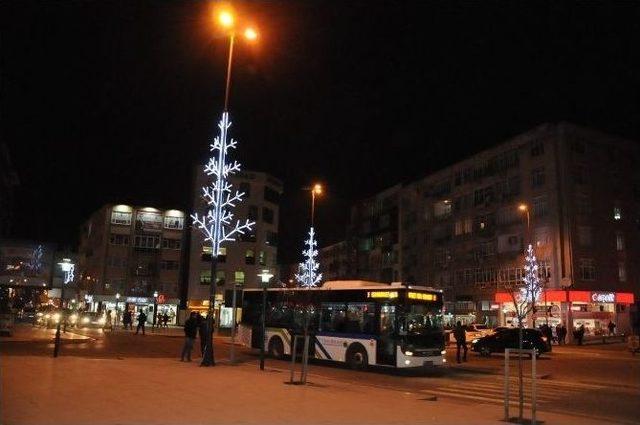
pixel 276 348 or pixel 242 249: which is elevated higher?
pixel 242 249

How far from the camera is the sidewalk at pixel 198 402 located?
31.0 ft

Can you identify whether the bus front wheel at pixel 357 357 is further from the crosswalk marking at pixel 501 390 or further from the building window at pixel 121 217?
the building window at pixel 121 217

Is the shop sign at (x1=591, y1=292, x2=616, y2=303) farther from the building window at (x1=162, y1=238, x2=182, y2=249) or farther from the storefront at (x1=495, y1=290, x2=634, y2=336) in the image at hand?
the building window at (x1=162, y1=238, x2=182, y2=249)

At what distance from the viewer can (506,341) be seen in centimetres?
3241

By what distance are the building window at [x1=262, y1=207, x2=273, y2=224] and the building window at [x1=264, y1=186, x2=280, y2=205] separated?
1.36m

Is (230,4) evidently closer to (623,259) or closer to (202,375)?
(202,375)

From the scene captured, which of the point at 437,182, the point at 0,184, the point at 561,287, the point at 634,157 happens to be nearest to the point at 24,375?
the point at 561,287

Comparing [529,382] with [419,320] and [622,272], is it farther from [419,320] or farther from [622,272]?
[622,272]

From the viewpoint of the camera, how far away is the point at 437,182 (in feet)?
251

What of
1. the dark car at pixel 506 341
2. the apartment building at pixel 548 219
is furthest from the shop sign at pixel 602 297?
the dark car at pixel 506 341

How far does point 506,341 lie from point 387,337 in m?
13.6

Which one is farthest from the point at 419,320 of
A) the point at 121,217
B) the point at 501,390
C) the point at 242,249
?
the point at 121,217

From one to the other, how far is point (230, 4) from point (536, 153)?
46.4 meters

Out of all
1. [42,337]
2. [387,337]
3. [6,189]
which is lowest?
[42,337]
